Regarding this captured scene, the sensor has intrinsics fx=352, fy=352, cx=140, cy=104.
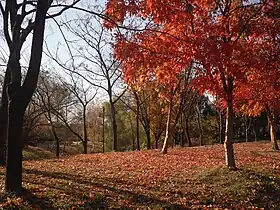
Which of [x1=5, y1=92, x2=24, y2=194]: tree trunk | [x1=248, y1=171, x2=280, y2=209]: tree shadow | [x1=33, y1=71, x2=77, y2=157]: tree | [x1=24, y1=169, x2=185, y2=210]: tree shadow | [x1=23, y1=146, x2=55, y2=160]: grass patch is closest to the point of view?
[x1=24, y1=169, x2=185, y2=210]: tree shadow

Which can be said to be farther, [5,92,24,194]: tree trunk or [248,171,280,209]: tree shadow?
[248,171,280,209]: tree shadow

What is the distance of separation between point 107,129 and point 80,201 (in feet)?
128

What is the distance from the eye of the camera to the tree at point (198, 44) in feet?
31.4

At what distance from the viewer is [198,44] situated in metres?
9.80

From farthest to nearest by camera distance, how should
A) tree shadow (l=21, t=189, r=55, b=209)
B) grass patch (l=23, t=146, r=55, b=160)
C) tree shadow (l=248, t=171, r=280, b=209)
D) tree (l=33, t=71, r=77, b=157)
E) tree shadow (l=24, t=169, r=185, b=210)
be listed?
tree (l=33, t=71, r=77, b=157) → grass patch (l=23, t=146, r=55, b=160) → tree shadow (l=248, t=171, r=280, b=209) → tree shadow (l=24, t=169, r=185, b=210) → tree shadow (l=21, t=189, r=55, b=209)

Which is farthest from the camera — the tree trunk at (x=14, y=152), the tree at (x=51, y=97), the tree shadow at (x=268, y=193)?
the tree at (x=51, y=97)

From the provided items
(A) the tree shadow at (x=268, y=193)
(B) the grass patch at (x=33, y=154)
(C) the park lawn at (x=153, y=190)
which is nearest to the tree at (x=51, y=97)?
(B) the grass patch at (x=33, y=154)

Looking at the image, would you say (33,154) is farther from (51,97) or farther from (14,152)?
(14,152)

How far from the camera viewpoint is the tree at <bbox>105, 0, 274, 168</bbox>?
31.4 ft

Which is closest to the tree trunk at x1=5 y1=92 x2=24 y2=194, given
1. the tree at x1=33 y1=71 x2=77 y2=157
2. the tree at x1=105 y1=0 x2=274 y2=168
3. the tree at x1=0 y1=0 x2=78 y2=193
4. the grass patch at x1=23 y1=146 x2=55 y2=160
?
the tree at x1=0 y1=0 x2=78 y2=193

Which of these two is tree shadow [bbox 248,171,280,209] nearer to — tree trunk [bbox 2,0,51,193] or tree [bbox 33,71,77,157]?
tree trunk [bbox 2,0,51,193]

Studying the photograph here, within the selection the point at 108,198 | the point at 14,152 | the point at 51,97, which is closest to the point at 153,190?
the point at 108,198

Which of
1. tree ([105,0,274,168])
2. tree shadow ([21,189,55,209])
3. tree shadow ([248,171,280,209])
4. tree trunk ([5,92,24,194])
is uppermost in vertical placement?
tree ([105,0,274,168])

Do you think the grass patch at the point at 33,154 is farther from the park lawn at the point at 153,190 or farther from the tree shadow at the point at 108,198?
the tree shadow at the point at 108,198
